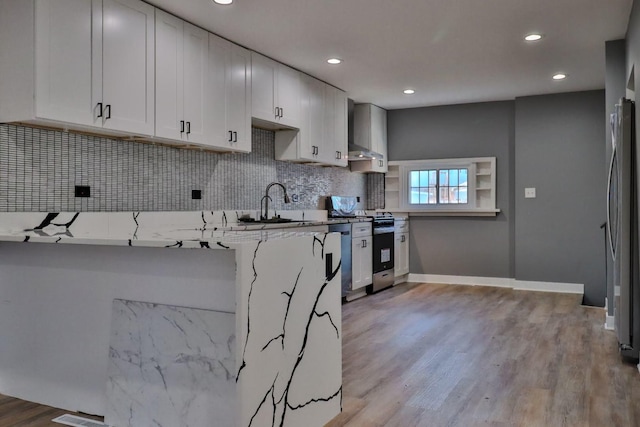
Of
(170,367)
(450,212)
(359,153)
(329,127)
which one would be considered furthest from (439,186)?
(170,367)

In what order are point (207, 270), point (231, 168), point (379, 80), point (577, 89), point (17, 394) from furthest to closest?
point (577, 89), point (379, 80), point (231, 168), point (17, 394), point (207, 270)

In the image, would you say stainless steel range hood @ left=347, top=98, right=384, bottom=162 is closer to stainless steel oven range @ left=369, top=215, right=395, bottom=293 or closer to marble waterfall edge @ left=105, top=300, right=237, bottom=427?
stainless steel oven range @ left=369, top=215, right=395, bottom=293

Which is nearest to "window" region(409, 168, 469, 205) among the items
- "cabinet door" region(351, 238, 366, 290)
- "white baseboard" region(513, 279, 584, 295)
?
"white baseboard" region(513, 279, 584, 295)

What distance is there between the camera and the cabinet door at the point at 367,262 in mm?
5605

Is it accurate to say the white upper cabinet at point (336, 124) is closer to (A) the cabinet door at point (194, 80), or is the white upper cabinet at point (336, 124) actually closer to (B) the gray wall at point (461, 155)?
(B) the gray wall at point (461, 155)

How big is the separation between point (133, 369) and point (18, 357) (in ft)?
2.73

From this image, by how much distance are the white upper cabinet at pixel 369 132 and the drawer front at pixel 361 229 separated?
1.24m

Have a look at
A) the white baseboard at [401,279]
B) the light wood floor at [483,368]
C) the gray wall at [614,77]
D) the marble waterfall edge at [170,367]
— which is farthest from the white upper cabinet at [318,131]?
the marble waterfall edge at [170,367]

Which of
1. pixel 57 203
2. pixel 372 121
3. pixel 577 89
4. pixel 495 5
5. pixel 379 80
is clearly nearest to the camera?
pixel 57 203

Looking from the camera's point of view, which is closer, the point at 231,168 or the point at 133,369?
the point at 133,369

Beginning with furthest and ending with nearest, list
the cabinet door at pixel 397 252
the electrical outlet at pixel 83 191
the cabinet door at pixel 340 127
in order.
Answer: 1. the cabinet door at pixel 397 252
2. the cabinet door at pixel 340 127
3. the electrical outlet at pixel 83 191

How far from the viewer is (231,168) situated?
4.46 m

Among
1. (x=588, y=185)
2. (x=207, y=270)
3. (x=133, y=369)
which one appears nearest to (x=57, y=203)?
(x=133, y=369)

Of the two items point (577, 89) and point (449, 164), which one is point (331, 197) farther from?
point (577, 89)
